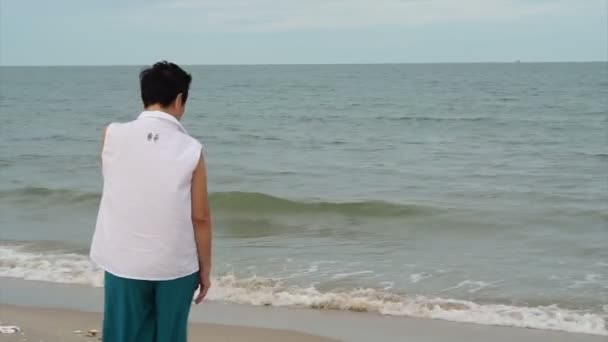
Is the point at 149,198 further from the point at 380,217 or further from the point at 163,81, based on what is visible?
the point at 380,217

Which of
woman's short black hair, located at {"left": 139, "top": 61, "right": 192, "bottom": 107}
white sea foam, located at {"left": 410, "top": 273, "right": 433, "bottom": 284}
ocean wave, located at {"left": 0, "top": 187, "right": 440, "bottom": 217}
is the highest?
ocean wave, located at {"left": 0, "top": 187, "right": 440, "bottom": 217}

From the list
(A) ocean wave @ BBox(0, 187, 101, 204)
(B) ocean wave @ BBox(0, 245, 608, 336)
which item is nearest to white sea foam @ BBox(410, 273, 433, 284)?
(B) ocean wave @ BBox(0, 245, 608, 336)

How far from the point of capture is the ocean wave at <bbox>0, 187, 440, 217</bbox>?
12.3 metres

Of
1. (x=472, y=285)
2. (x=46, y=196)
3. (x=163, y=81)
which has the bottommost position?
(x=472, y=285)

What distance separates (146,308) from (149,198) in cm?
46

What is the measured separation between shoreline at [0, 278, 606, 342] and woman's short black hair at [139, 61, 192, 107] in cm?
318

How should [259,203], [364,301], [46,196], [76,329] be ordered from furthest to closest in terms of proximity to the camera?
[46,196] → [259,203] → [364,301] → [76,329]

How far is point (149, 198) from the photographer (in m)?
2.79

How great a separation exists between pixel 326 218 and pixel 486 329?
587 cm

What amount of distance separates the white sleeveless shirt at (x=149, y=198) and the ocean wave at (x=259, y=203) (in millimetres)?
9355

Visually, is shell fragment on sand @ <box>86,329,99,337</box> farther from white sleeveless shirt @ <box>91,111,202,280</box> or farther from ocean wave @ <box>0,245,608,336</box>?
white sleeveless shirt @ <box>91,111,202,280</box>

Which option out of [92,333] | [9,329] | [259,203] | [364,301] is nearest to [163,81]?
[92,333]

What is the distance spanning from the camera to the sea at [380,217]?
7.42 m

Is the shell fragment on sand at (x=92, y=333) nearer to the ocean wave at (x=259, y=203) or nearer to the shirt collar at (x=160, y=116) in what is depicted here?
the shirt collar at (x=160, y=116)
